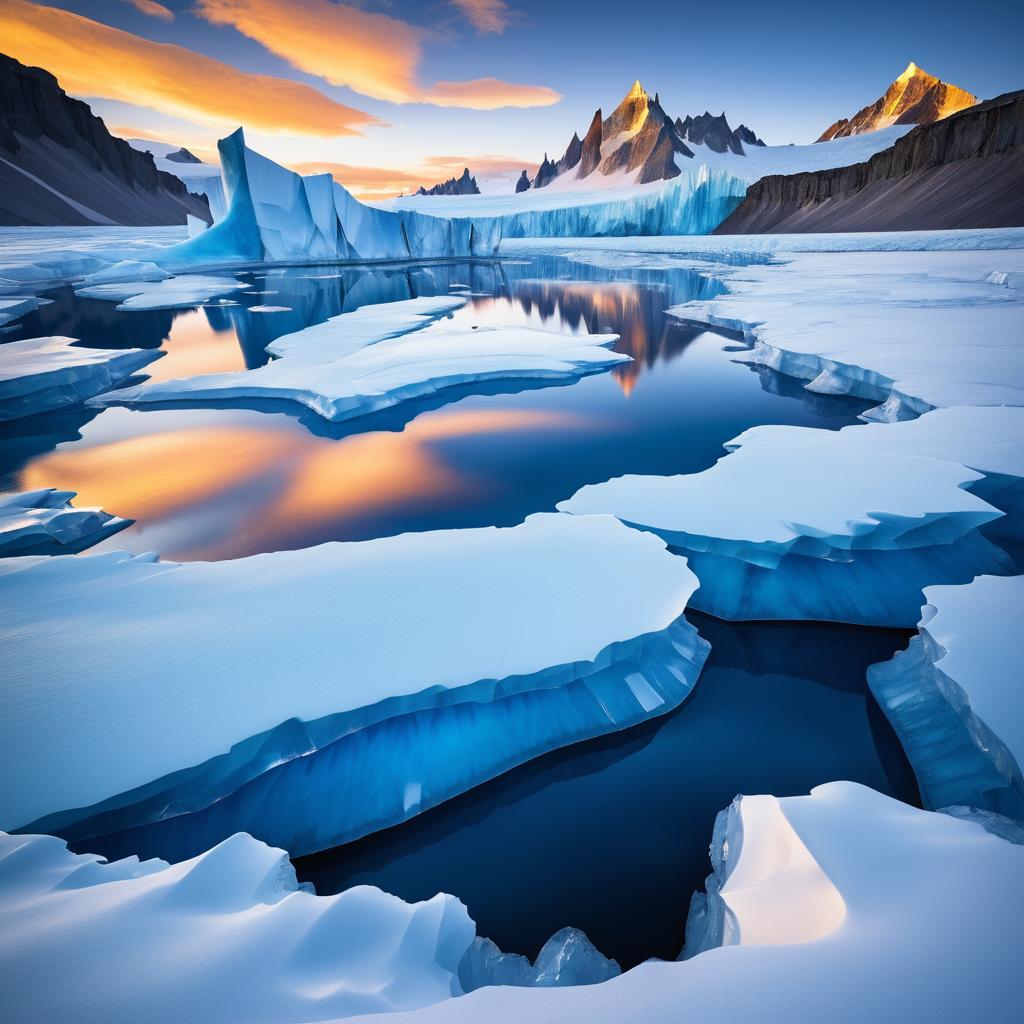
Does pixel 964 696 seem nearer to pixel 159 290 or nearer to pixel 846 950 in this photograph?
pixel 846 950

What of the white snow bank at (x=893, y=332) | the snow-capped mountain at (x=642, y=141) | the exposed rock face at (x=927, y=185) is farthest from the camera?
the snow-capped mountain at (x=642, y=141)

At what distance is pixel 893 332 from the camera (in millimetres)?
7754

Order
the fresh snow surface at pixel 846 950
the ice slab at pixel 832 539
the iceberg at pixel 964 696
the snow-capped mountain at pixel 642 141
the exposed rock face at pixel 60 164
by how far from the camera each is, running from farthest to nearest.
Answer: the snow-capped mountain at pixel 642 141, the exposed rock face at pixel 60 164, the ice slab at pixel 832 539, the iceberg at pixel 964 696, the fresh snow surface at pixel 846 950

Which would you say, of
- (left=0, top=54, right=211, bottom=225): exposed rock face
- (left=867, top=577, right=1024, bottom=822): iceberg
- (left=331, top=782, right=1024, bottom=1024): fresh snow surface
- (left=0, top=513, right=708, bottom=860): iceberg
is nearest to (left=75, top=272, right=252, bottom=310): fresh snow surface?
(left=0, top=513, right=708, bottom=860): iceberg

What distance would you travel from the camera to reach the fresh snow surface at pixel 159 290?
50.1ft

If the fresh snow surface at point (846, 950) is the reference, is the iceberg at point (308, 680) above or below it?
below

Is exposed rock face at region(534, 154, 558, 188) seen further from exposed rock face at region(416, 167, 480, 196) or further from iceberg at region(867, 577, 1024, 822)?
iceberg at region(867, 577, 1024, 822)

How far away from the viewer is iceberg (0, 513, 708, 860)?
1911 mm

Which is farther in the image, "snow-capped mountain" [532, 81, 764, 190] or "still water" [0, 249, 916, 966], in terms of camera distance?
"snow-capped mountain" [532, 81, 764, 190]

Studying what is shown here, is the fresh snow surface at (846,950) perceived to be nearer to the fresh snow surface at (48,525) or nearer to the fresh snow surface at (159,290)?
the fresh snow surface at (48,525)

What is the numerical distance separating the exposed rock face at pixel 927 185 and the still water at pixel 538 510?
30855 mm

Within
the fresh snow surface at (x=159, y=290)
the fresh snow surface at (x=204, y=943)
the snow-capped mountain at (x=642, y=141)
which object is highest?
the snow-capped mountain at (x=642, y=141)

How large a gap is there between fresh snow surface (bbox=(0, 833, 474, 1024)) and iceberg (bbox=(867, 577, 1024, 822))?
167 centimetres

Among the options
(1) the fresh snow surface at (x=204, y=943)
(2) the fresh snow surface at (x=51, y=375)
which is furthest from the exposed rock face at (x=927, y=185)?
(1) the fresh snow surface at (x=204, y=943)
